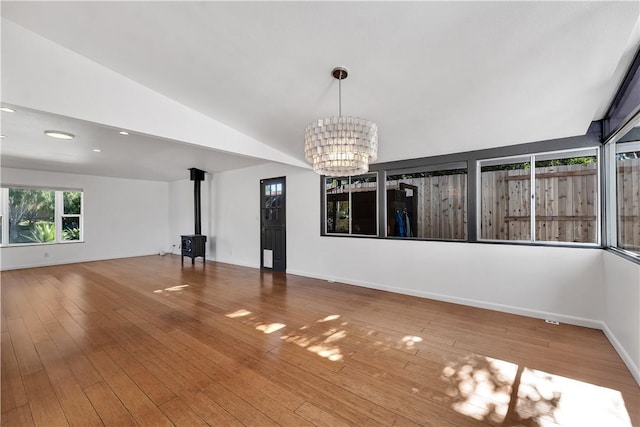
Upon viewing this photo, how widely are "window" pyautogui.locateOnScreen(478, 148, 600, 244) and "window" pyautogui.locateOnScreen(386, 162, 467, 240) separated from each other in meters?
0.57

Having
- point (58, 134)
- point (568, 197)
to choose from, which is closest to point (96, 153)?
point (58, 134)

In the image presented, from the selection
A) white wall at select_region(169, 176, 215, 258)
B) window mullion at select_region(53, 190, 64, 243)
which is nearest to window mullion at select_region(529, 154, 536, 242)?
white wall at select_region(169, 176, 215, 258)

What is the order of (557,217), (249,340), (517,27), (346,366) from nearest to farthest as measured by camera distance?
(517,27)
(346,366)
(249,340)
(557,217)

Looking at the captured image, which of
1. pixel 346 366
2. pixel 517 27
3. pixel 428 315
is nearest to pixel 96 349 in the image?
pixel 346 366

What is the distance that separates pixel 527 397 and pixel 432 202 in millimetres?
4273

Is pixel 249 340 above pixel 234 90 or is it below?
below

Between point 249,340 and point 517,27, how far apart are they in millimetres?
3482

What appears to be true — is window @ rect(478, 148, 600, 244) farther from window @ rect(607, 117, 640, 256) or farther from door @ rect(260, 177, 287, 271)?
door @ rect(260, 177, 287, 271)

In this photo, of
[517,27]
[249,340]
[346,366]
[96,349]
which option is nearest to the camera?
[517,27]

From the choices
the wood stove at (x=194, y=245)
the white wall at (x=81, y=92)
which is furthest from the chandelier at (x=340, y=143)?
the wood stove at (x=194, y=245)

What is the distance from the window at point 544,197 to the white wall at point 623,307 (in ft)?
2.71

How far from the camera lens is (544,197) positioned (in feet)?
13.5

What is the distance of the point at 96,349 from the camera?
8.36 ft

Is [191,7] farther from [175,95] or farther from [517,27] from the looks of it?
[517,27]
